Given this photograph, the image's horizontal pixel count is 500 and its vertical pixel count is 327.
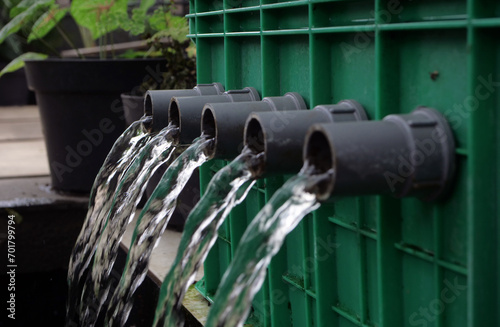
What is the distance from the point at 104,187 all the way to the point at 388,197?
119cm

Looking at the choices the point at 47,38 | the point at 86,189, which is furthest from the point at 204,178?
the point at 47,38

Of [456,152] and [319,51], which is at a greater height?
[319,51]

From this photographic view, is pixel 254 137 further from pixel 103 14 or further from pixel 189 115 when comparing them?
pixel 103 14

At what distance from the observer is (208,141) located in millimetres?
1816

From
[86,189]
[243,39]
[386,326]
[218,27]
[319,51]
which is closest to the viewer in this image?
[386,326]

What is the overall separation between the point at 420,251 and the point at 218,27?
1.27m

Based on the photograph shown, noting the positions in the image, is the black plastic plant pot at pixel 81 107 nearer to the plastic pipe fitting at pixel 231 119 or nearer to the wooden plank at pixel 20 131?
the plastic pipe fitting at pixel 231 119

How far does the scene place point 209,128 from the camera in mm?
1838

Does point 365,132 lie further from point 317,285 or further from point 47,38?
point 47,38

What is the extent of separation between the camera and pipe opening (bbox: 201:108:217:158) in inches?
70.0

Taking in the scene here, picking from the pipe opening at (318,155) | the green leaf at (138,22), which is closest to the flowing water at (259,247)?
the pipe opening at (318,155)

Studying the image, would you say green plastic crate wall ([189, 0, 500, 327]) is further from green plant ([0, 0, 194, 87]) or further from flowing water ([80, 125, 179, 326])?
green plant ([0, 0, 194, 87])

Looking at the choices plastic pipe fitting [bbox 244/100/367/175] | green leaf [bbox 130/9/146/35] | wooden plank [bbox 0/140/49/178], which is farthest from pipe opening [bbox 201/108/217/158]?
wooden plank [bbox 0/140/49/178]

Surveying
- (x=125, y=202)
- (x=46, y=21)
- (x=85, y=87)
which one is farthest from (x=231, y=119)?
(x=46, y=21)
